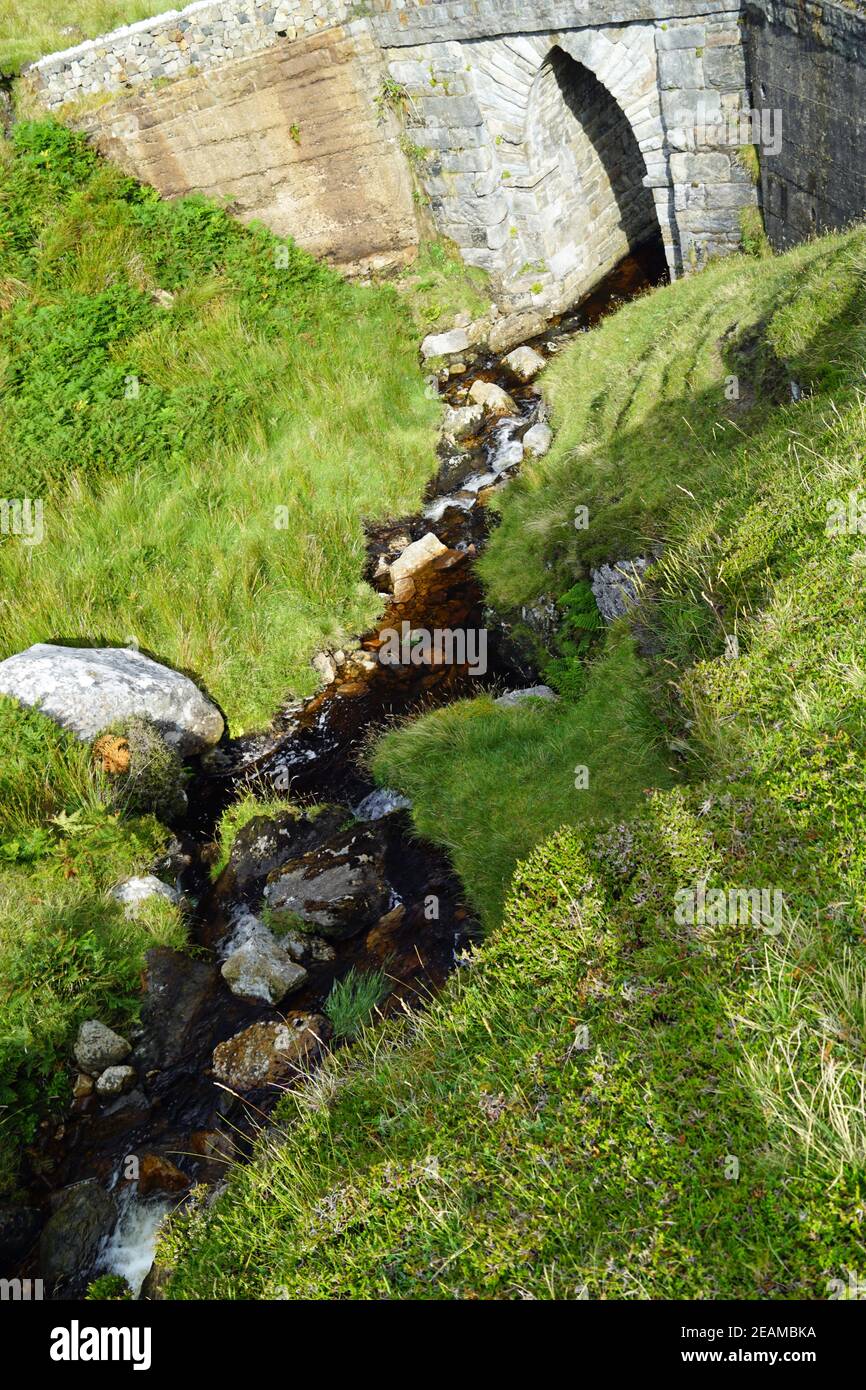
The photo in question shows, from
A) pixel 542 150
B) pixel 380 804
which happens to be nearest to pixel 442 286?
pixel 542 150

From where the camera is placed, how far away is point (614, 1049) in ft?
14.9

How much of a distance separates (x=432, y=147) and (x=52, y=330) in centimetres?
666

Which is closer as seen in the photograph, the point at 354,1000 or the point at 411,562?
the point at 354,1000

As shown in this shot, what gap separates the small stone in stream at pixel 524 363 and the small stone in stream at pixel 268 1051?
11312 millimetres

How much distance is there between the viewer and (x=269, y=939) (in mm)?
8289

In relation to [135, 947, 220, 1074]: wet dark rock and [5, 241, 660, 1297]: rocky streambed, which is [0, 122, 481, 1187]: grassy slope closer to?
[135, 947, 220, 1074]: wet dark rock

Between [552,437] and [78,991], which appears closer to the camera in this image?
[78,991]

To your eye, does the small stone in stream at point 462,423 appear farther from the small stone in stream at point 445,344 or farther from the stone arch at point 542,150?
the stone arch at point 542,150

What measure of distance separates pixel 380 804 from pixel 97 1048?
10.6 ft

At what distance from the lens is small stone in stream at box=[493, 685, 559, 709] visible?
955 cm

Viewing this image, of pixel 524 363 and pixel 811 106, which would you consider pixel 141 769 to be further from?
pixel 811 106
